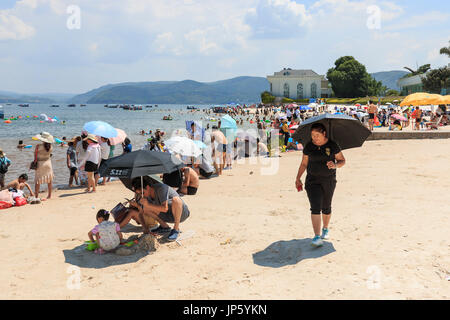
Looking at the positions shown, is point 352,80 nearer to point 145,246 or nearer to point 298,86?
point 298,86

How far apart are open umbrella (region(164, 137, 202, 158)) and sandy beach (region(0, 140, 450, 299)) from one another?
3.27 feet

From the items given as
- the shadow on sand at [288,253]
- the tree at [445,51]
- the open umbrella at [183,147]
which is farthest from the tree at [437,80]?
the shadow on sand at [288,253]

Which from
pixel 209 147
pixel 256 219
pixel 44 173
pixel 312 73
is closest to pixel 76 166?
pixel 44 173

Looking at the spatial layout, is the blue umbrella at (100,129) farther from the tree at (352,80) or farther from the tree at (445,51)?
the tree at (352,80)

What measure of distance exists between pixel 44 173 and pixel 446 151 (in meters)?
11.6

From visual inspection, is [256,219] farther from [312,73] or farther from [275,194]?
[312,73]

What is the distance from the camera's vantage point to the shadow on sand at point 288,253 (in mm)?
4395

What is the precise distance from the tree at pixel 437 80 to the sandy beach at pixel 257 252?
53036mm

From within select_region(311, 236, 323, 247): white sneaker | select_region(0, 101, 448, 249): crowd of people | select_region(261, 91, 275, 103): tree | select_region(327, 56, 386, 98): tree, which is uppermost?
select_region(327, 56, 386, 98): tree

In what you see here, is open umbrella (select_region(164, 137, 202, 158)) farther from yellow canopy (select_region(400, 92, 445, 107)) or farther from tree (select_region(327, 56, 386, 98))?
tree (select_region(327, 56, 386, 98))

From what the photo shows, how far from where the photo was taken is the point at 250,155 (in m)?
15.8

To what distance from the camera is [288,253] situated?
4633mm

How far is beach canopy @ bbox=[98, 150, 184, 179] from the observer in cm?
468

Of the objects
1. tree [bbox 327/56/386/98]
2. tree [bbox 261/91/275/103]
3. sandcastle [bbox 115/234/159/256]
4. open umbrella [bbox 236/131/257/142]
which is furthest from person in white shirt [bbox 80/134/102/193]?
tree [bbox 261/91/275/103]
